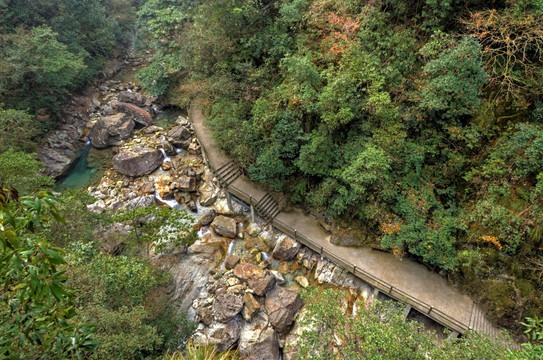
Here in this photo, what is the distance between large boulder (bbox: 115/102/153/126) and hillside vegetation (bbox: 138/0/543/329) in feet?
33.1

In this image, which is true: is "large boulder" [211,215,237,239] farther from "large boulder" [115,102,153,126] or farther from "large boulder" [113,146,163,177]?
"large boulder" [115,102,153,126]

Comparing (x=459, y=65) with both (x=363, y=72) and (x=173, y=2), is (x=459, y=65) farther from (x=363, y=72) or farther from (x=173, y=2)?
(x=173, y=2)

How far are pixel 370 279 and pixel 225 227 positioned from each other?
7995mm

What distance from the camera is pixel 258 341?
1101 cm

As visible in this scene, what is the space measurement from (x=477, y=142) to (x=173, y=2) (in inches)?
1096

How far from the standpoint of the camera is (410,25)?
1198 cm

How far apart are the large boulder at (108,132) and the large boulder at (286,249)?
Result: 15.4 metres

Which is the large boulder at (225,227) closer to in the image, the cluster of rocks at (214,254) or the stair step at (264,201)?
the cluster of rocks at (214,254)

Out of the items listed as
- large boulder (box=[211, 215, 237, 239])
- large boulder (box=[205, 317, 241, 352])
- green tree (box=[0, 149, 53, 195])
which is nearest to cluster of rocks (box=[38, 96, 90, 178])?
green tree (box=[0, 149, 53, 195])

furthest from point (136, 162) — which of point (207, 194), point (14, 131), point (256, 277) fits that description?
point (256, 277)

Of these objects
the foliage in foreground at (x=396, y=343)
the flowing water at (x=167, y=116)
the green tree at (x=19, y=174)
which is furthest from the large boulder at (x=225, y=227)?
the flowing water at (x=167, y=116)

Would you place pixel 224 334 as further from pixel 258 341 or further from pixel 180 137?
pixel 180 137

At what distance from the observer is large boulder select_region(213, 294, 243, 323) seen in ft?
37.6

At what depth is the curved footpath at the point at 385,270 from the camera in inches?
411
